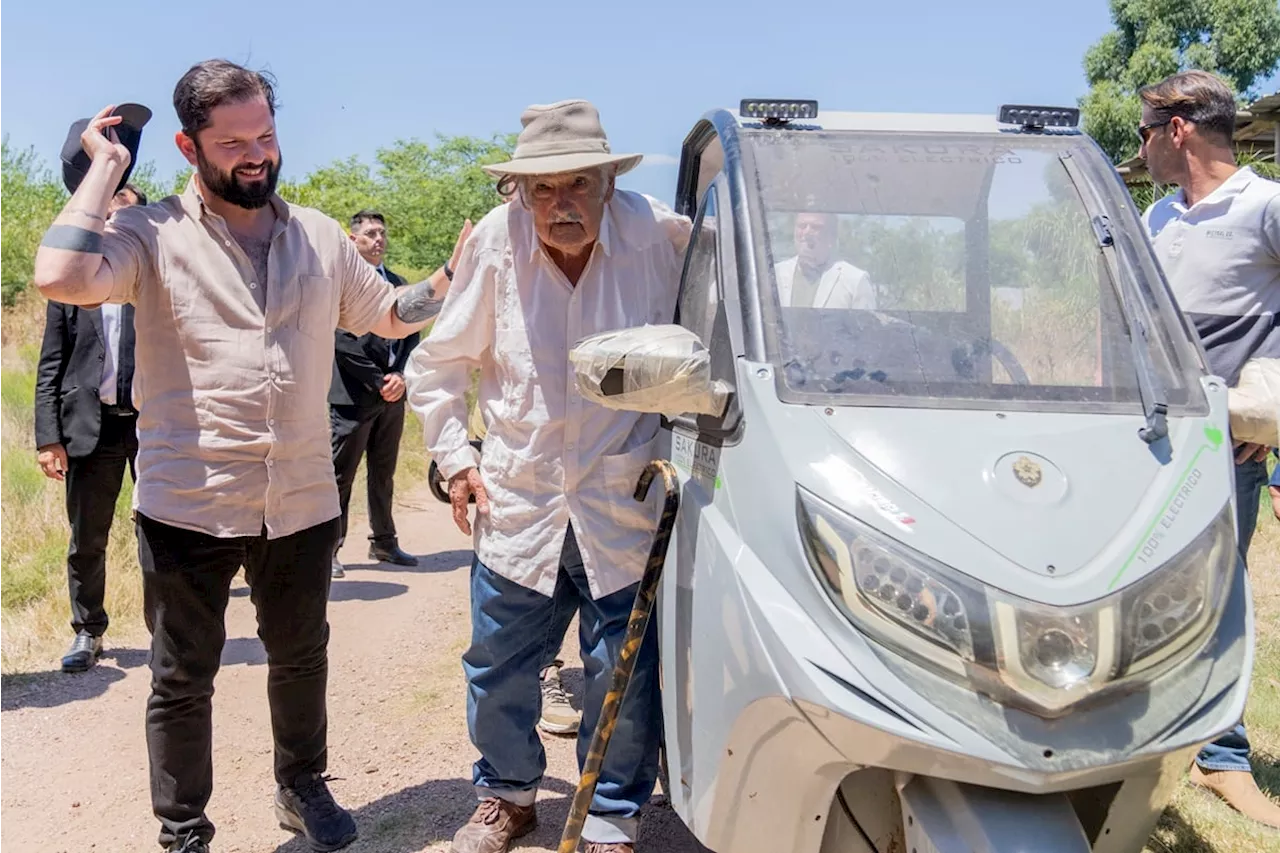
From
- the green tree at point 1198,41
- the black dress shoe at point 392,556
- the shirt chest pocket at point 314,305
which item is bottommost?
the black dress shoe at point 392,556

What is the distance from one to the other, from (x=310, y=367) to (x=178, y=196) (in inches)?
25.2

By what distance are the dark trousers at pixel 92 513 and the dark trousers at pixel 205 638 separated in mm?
2390

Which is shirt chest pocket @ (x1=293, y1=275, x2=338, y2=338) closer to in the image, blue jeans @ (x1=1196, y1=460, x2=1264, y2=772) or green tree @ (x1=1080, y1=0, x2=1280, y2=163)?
blue jeans @ (x1=1196, y1=460, x2=1264, y2=772)

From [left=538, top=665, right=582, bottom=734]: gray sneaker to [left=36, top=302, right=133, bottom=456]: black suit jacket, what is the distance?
2.48 m

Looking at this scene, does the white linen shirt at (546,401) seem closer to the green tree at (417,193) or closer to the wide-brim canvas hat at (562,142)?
the wide-brim canvas hat at (562,142)

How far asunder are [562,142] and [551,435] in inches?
32.2

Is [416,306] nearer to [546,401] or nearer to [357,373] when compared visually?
[546,401]

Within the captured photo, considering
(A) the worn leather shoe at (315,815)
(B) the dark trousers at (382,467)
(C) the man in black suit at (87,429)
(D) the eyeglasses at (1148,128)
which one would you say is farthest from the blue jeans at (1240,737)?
(B) the dark trousers at (382,467)

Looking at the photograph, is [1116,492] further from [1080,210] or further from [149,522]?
[149,522]

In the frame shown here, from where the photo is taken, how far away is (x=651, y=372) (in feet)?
8.83

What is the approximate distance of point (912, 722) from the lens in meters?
2.23

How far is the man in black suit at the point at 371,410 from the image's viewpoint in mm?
8094

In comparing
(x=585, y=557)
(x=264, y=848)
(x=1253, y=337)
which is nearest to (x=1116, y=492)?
(x=585, y=557)

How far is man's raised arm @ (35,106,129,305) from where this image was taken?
10.7 feet
